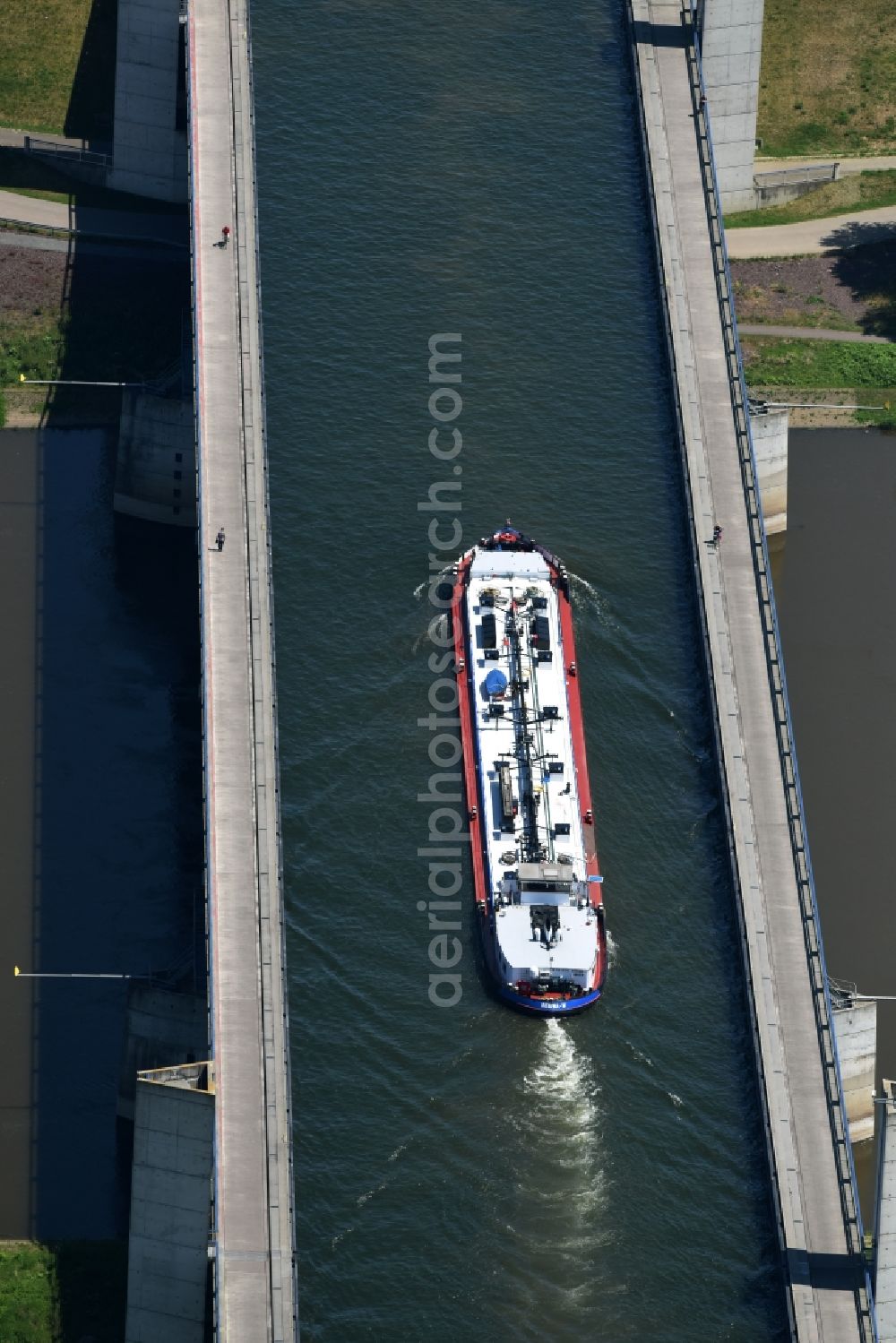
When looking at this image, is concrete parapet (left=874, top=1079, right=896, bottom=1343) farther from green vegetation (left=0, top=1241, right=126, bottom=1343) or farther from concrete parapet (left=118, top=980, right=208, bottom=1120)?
green vegetation (left=0, top=1241, right=126, bottom=1343)

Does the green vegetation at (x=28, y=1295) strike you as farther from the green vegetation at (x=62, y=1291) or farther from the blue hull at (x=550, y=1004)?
the blue hull at (x=550, y=1004)

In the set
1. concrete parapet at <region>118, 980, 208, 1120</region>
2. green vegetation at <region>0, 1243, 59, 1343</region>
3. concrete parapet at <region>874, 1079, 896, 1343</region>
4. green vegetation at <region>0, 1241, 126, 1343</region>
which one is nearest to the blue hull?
concrete parapet at <region>118, 980, 208, 1120</region>

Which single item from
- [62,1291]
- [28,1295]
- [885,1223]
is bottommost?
[885,1223]

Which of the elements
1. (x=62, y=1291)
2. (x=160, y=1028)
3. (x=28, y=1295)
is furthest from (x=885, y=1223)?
(x=28, y=1295)

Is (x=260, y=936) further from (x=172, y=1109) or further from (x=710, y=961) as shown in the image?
(x=710, y=961)

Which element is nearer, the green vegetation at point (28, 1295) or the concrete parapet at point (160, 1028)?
the green vegetation at point (28, 1295)

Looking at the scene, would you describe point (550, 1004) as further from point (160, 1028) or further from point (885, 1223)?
point (885, 1223)

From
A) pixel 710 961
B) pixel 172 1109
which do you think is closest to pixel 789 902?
pixel 710 961

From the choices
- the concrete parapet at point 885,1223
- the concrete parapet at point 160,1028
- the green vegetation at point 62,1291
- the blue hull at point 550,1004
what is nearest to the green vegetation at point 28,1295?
the green vegetation at point 62,1291
